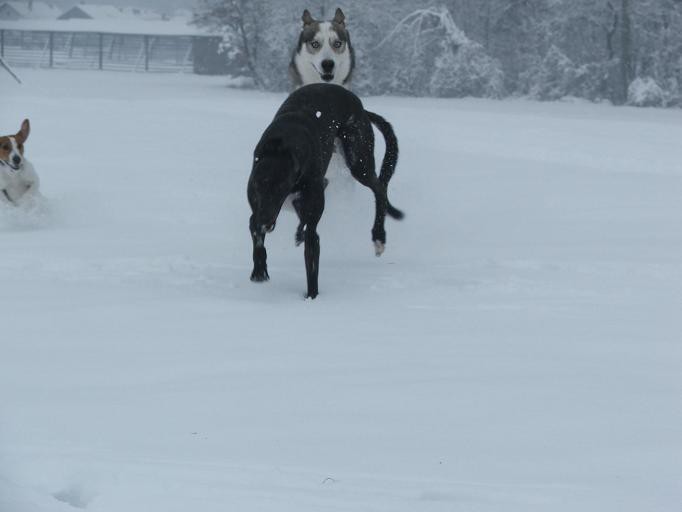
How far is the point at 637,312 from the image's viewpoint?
563cm

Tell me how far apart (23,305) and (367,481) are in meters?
2.96

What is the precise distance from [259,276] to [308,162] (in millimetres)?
755

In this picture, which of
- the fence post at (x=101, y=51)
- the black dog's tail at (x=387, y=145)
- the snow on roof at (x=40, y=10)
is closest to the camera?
the black dog's tail at (x=387, y=145)

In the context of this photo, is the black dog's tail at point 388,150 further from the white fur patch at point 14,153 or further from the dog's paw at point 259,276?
the white fur patch at point 14,153

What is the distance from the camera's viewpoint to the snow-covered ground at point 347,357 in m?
3.04

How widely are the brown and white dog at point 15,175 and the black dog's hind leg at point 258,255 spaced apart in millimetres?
3324

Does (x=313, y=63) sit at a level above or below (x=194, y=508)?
above

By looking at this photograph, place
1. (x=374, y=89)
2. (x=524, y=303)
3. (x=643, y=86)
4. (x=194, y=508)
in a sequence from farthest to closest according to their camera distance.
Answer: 1. (x=374, y=89)
2. (x=643, y=86)
3. (x=524, y=303)
4. (x=194, y=508)

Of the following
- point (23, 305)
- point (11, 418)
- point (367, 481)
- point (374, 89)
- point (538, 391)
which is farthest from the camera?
point (374, 89)

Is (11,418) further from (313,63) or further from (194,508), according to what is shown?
(313,63)

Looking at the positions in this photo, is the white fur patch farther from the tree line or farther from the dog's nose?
the tree line

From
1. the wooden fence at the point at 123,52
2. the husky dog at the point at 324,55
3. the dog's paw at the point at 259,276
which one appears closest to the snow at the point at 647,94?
the husky dog at the point at 324,55

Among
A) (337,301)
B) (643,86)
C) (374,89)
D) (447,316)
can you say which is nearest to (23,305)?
(337,301)

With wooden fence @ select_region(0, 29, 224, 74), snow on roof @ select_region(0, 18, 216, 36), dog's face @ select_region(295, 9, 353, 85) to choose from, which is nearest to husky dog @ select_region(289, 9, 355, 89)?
dog's face @ select_region(295, 9, 353, 85)
